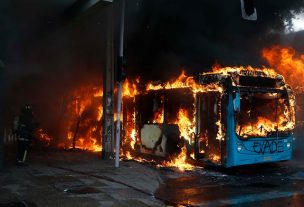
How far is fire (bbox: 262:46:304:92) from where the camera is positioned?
1720 cm

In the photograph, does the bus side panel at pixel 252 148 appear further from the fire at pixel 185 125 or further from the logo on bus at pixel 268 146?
the fire at pixel 185 125

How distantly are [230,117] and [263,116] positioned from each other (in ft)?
3.87

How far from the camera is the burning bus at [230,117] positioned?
10305 millimetres

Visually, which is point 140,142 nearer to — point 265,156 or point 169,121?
point 169,121

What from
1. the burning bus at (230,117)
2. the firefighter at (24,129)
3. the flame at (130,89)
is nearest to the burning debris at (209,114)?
the burning bus at (230,117)

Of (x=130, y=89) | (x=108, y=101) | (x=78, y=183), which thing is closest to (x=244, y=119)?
(x=78, y=183)

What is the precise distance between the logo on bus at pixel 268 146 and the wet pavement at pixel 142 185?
67 centimetres

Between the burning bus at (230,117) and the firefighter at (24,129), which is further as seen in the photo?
the firefighter at (24,129)

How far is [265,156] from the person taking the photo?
10773 mm

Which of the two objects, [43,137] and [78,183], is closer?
[78,183]

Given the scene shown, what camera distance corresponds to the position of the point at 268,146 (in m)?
10.8

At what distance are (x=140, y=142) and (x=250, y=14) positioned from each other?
23.1 feet

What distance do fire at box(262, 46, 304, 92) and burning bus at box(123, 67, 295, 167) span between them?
6.05 metres

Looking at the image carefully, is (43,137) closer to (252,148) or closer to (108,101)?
(108,101)
